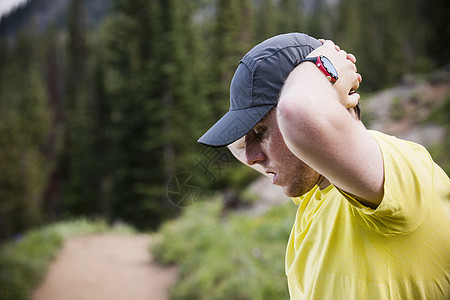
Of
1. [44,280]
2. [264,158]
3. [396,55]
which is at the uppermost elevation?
[264,158]

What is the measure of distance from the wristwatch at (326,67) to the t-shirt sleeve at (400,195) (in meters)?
0.21

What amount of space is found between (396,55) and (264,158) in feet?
113

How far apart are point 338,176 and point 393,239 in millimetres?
301

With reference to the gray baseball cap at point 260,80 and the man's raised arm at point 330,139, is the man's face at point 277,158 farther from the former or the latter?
the man's raised arm at point 330,139

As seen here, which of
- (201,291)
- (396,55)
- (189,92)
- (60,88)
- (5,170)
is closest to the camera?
(201,291)

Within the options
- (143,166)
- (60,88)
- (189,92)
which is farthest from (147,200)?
(60,88)

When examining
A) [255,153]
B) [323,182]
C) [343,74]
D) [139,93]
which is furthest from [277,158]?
[139,93]

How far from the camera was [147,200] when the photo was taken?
1728 centimetres

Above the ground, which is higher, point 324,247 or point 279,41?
point 279,41

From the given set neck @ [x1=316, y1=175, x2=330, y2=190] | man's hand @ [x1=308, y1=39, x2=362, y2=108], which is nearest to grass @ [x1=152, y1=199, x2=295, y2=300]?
neck @ [x1=316, y1=175, x2=330, y2=190]

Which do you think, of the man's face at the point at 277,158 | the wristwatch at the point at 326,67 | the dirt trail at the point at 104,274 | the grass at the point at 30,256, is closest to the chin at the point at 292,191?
the man's face at the point at 277,158

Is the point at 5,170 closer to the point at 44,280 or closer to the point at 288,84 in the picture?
the point at 44,280

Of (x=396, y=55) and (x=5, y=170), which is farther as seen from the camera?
(x=396, y=55)

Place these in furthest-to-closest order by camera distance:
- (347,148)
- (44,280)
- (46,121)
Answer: (46,121) < (44,280) < (347,148)
